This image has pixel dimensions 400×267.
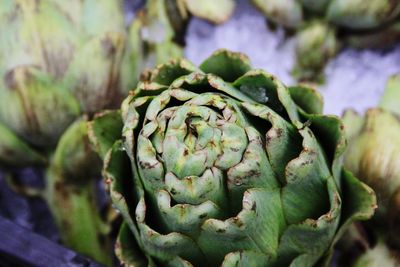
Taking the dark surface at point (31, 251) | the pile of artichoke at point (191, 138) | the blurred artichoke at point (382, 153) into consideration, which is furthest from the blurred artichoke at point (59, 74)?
the blurred artichoke at point (382, 153)

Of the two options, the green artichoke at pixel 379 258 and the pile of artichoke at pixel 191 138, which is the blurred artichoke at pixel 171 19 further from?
the green artichoke at pixel 379 258

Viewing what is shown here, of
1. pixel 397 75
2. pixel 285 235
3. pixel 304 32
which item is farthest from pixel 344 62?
pixel 285 235

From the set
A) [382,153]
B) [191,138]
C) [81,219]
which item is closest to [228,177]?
[191,138]

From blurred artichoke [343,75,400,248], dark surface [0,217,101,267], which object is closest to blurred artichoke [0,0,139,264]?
dark surface [0,217,101,267]

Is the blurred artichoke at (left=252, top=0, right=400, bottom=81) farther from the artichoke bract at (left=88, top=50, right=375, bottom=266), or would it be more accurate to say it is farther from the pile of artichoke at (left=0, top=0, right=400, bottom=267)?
the artichoke bract at (left=88, top=50, right=375, bottom=266)

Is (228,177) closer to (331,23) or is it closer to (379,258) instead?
(379,258)

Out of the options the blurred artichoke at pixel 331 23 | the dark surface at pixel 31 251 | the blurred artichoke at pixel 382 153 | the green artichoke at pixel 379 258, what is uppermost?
the blurred artichoke at pixel 331 23
